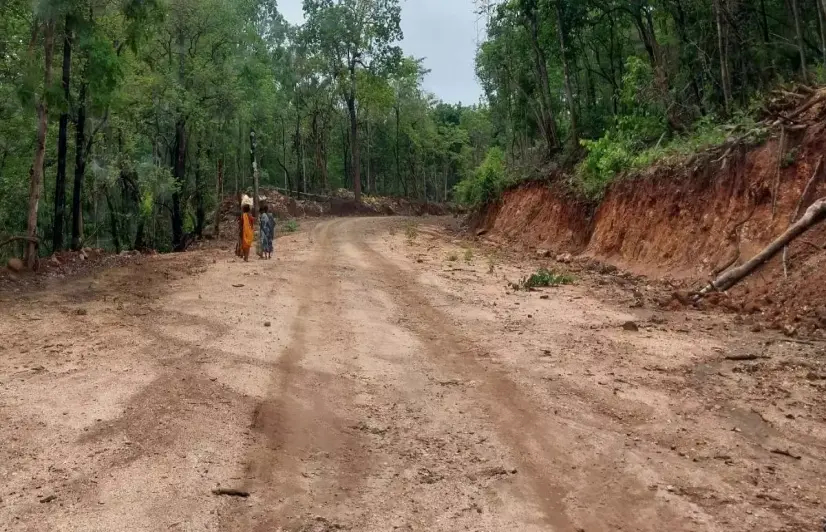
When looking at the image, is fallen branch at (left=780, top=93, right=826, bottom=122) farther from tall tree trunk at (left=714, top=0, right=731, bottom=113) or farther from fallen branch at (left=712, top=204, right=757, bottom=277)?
tall tree trunk at (left=714, top=0, right=731, bottom=113)

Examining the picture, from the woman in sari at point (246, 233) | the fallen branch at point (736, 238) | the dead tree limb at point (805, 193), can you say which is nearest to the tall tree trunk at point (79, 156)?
the woman in sari at point (246, 233)

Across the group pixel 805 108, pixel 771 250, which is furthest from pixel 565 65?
pixel 771 250

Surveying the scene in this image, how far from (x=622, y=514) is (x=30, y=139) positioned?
83.4ft

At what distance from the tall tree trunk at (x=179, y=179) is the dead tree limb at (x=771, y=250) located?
20.2m

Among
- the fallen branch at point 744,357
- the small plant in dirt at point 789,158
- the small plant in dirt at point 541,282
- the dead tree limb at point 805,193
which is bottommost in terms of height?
the fallen branch at point 744,357

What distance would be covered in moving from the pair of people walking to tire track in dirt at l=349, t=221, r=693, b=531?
10.5 meters

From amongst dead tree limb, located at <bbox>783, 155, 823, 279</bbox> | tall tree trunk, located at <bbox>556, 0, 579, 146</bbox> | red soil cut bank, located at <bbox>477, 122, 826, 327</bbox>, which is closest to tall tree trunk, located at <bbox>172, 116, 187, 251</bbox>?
tall tree trunk, located at <bbox>556, 0, 579, 146</bbox>

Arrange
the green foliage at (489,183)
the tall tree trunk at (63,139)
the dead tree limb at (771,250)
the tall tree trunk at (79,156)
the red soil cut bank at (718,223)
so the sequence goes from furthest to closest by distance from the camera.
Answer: the green foliage at (489,183) < the tall tree trunk at (79,156) < the tall tree trunk at (63,139) < the dead tree limb at (771,250) < the red soil cut bank at (718,223)

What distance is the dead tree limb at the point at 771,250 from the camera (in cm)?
988

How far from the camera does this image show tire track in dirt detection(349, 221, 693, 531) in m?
4.09

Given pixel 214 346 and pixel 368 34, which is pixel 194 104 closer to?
pixel 214 346

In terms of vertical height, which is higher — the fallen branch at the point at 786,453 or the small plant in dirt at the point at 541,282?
the small plant in dirt at the point at 541,282

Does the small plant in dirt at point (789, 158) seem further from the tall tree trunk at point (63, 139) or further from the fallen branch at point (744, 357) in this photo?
the tall tree trunk at point (63, 139)

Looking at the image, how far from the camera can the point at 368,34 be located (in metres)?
48.7
